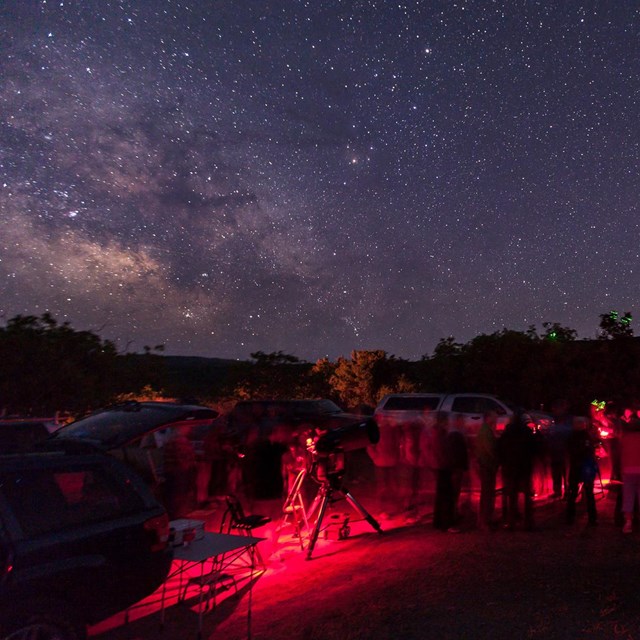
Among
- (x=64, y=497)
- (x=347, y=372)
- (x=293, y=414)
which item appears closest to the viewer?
(x=64, y=497)

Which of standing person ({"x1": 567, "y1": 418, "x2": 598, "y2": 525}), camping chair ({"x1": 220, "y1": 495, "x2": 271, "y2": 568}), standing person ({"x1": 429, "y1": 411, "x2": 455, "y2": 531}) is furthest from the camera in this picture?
standing person ({"x1": 567, "y1": 418, "x2": 598, "y2": 525})

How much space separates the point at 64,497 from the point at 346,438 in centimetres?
→ 418

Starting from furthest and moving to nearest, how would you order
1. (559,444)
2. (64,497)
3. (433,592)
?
(559,444) < (433,592) < (64,497)

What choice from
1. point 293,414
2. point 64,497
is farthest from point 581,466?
point 293,414

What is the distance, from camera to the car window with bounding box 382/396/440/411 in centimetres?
1642

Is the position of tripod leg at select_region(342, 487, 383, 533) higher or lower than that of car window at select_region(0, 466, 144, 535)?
lower

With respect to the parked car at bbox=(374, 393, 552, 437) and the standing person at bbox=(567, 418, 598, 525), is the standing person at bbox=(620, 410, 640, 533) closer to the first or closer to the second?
the standing person at bbox=(567, 418, 598, 525)

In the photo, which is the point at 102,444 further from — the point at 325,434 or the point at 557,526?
the point at 557,526

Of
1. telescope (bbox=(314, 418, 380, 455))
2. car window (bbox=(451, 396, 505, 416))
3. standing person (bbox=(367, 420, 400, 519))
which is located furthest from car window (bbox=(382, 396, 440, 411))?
telescope (bbox=(314, 418, 380, 455))

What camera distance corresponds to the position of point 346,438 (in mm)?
8156

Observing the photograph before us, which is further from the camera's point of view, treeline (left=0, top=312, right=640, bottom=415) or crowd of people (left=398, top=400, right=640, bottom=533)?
treeline (left=0, top=312, right=640, bottom=415)

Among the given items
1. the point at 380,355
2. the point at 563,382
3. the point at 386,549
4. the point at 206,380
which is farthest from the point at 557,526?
the point at 206,380

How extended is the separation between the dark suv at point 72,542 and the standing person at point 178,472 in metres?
3.15

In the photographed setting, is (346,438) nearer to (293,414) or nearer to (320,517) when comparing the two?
(320,517)
